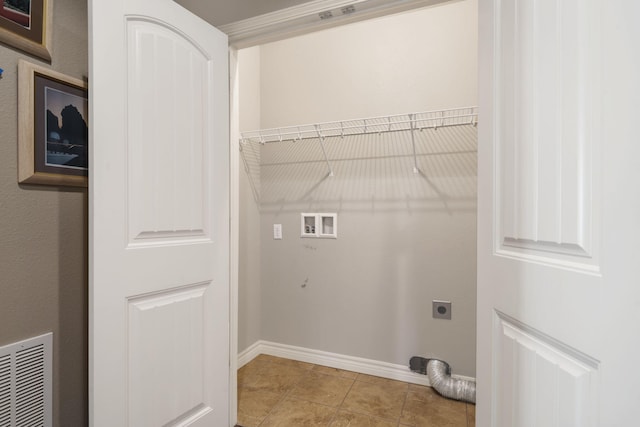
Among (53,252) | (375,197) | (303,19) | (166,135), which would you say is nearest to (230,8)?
(303,19)

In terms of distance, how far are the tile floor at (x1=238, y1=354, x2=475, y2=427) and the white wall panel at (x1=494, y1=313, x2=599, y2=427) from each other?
104cm

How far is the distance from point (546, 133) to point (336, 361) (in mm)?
2129

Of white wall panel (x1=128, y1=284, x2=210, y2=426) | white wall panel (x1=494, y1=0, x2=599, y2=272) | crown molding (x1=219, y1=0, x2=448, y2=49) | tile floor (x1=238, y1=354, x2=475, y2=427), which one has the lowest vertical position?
tile floor (x1=238, y1=354, x2=475, y2=427)

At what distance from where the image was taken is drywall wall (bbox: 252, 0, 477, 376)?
78.3 inches

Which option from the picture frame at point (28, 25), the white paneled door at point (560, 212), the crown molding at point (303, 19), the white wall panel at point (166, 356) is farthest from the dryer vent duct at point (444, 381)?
the picture frame at point (28, 25)

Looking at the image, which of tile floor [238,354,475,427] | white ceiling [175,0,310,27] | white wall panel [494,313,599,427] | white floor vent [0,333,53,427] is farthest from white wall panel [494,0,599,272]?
white floor vent [0,333,53,427]

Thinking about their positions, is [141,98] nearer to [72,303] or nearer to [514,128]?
[72,303]

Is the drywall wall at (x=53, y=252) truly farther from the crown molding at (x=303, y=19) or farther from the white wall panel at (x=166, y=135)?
the crown molding at (x=303, y=19)

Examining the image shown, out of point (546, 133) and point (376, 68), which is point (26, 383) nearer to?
point (546, 133)

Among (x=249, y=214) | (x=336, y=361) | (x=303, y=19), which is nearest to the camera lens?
(x=303, y=19)

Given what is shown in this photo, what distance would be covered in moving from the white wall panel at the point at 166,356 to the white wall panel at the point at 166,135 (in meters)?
0.27

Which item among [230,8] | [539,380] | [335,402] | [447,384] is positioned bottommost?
[335,402]

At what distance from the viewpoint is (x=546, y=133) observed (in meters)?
0.70

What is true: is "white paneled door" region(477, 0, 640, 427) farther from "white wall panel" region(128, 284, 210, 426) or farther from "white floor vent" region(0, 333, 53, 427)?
"white floor vent" region(0, 333, 53, 427)
